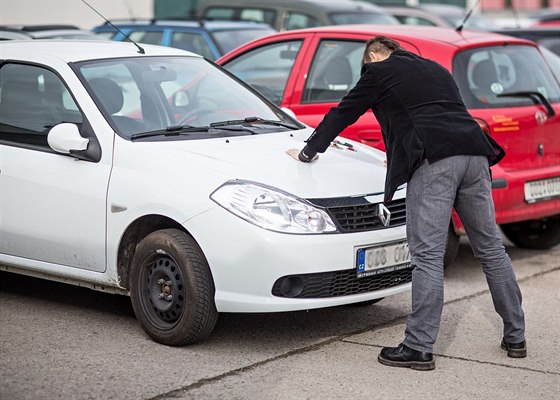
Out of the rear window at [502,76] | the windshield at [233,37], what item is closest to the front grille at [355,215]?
the rear window at [502,76]

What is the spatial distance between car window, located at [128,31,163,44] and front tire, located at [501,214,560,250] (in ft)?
18.6

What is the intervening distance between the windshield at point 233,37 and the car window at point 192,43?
0.49ft

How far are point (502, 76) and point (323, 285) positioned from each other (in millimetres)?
Answer: 2894

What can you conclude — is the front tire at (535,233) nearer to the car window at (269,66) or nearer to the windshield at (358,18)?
the car window at (269,66)

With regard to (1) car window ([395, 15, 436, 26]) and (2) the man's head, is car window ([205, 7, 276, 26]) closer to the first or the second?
(1) car window ([395, 15, 436, 26])

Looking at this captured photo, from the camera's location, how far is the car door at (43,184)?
600 centimetres

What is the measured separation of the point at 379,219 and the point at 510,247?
3463 millimetres

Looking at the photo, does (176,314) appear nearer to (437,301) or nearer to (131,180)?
(131,180)

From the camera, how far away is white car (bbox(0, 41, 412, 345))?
18.0 feet

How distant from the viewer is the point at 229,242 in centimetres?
543

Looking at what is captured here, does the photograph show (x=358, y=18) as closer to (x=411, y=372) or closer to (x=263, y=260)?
(x=263, y=260)

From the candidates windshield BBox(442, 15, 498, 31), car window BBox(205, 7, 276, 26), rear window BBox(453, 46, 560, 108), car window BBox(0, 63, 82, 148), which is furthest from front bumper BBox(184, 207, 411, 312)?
windshield BBox(442, 15, 498, 31)

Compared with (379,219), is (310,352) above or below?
below

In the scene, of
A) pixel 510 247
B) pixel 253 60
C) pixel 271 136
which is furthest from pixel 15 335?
pixel 510 247
